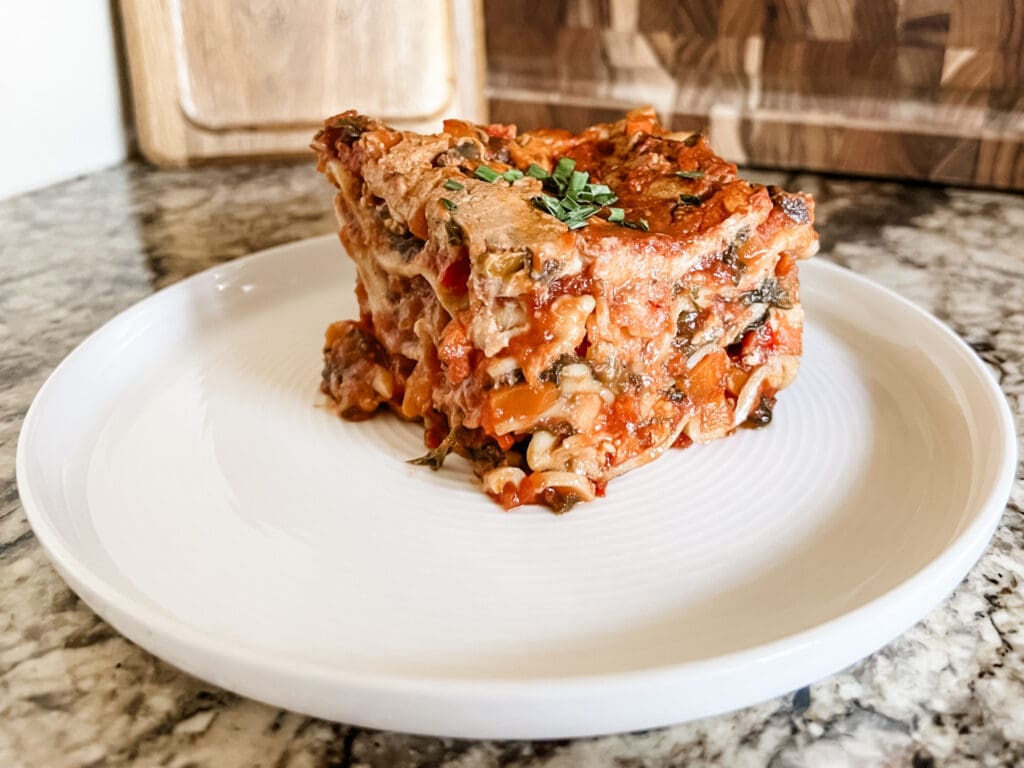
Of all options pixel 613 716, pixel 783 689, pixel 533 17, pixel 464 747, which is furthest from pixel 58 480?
pixel 533 17

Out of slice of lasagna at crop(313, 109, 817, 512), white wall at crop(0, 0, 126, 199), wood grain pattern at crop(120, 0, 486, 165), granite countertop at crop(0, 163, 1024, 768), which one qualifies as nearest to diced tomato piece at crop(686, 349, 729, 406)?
slice of lasagna at crop(313, 109, 817, 512)

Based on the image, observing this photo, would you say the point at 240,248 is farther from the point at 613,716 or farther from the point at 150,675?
the point at 613,716

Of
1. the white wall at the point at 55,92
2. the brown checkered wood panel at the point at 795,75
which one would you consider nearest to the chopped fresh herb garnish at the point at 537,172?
the brown checkered wood panel at the point at 795,75

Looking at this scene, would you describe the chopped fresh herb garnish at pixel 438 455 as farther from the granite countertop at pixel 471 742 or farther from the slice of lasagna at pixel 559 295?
the granite countertop at pixel 471 742

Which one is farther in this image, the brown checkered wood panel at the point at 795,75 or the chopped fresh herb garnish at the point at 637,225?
the brown checkered wood panel at the point at 795,75

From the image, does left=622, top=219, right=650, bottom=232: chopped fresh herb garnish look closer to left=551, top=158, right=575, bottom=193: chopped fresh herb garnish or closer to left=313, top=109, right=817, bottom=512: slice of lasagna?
left=313, top=109, right=817, bottom=512: slice of lasagna

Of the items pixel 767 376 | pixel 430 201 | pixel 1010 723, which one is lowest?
pixel 1010 723

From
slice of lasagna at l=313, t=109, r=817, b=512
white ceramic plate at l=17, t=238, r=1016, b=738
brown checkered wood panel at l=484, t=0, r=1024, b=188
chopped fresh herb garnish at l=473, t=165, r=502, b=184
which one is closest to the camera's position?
white ceramic plate at l=17, t=238, r=1016, b=738
